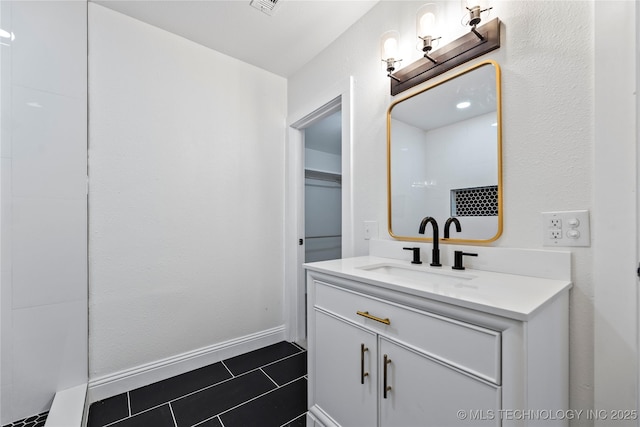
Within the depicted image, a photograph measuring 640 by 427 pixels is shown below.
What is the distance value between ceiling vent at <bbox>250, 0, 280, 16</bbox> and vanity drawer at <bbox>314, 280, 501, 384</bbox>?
1.75 meters

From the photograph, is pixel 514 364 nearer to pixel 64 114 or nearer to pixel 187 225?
pixel 187 225

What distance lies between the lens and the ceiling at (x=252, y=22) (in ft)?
5.56

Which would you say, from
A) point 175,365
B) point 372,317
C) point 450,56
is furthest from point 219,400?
point 450,56

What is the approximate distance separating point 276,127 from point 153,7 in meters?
1.13

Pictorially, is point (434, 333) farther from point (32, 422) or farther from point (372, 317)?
point (32, 422)

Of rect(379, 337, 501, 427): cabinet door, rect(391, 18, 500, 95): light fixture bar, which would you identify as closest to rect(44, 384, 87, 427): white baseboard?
rect(379, 337, 501, 427): cabinet door

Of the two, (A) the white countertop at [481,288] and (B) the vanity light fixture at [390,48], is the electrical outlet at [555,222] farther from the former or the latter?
(B) the vanity light fixture at [390,48]

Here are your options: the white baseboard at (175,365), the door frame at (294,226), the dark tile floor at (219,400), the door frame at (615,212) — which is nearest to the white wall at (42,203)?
the white baseboard at (175,365)

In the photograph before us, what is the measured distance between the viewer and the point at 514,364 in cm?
68

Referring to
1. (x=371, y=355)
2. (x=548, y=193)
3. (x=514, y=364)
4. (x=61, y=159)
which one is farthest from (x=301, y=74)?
(x=514, y=364)

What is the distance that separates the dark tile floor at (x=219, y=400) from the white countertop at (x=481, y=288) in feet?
2.98

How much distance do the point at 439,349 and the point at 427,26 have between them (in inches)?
56.3

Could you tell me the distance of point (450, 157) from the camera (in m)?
1.34

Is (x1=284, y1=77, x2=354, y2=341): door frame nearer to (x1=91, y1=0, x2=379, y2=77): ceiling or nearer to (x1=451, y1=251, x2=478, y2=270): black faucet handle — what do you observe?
(x1=91, y1=0, x2=379, y2=77): ceiling
